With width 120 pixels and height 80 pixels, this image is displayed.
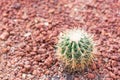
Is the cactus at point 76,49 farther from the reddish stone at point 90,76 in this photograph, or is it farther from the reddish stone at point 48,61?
the reddish stone at point 48,61

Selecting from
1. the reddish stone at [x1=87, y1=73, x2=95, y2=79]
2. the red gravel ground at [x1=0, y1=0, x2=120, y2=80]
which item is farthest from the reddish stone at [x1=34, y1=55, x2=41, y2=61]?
the reddish stone at [x1=87, y1=73, x2=95, y2=79]

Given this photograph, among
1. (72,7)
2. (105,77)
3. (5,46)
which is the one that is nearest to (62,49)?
(105,77)

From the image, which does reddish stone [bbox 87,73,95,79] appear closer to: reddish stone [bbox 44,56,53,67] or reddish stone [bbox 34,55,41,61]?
reddish stone [bbox 44,56,53,67]

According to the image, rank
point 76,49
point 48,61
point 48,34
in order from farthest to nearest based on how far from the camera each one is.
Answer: point 48,34 → point 48,61 → point 76,49

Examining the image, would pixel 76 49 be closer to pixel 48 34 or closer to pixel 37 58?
pixel 37 58

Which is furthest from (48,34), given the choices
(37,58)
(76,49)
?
(76,49)

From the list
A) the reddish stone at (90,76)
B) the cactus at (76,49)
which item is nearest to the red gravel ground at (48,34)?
the reddish stone at (90,76)

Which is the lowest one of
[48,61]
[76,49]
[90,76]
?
[90,76]

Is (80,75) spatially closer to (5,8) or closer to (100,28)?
(100,28)
